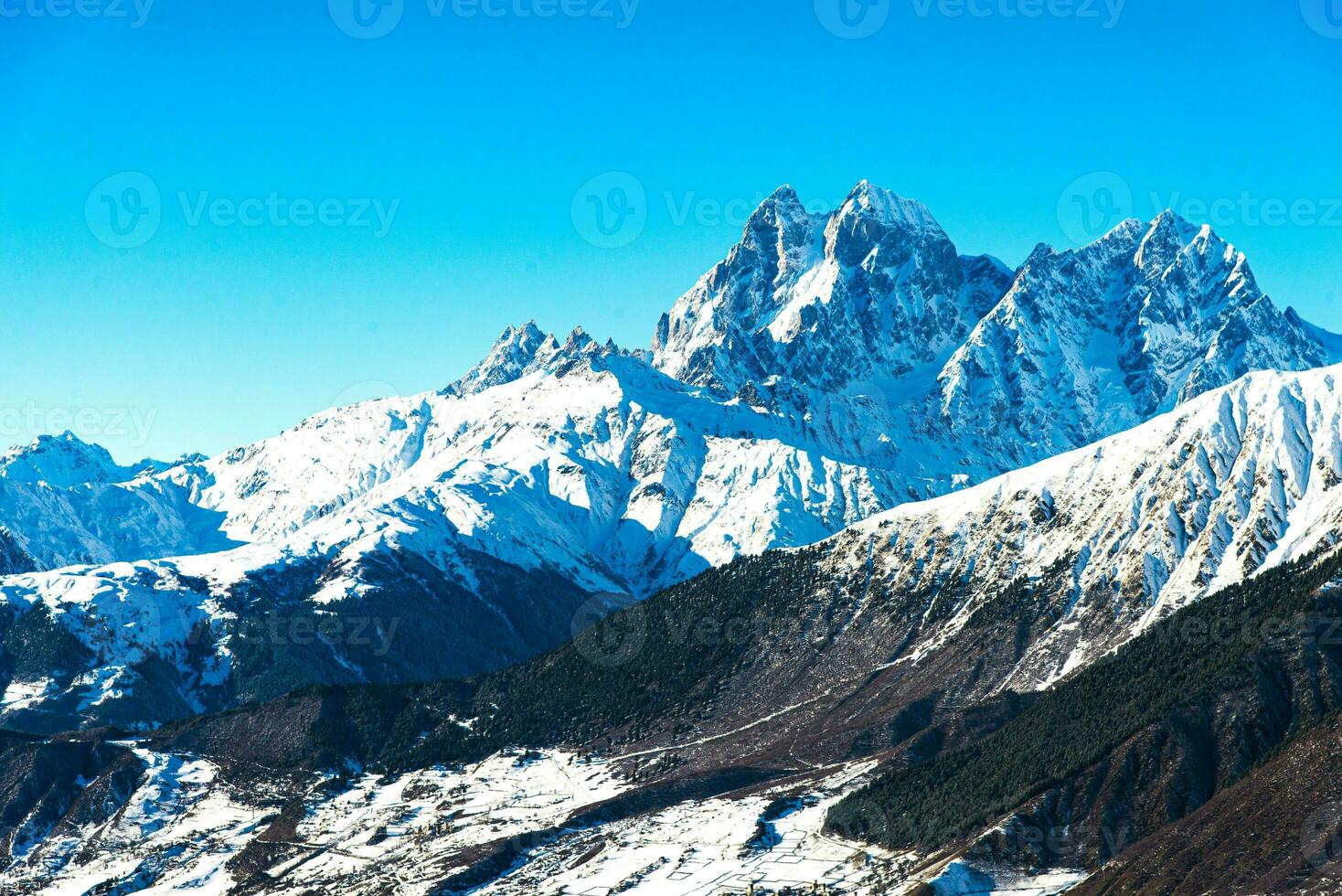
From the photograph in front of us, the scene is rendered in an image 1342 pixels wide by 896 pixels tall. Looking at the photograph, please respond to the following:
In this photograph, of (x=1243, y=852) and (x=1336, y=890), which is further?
(x=1243, y=852)

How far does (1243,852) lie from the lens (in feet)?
630

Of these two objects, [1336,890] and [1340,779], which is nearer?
[1336,890]

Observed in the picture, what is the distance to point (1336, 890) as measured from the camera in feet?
567

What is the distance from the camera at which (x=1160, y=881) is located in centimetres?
19275

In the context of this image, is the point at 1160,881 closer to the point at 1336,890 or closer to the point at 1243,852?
the point at 1243,852

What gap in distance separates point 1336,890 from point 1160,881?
80.6ft

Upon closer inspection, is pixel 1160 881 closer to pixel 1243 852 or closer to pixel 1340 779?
pixel 1243 852

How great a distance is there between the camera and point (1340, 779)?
649ft

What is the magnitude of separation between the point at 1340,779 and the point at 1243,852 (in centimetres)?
1789

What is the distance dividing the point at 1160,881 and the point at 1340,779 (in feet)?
92.6

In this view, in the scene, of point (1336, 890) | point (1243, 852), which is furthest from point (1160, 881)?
point (1336, 890)

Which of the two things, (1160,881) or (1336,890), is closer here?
(1336,890)

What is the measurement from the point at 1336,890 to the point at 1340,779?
28.3 meters
